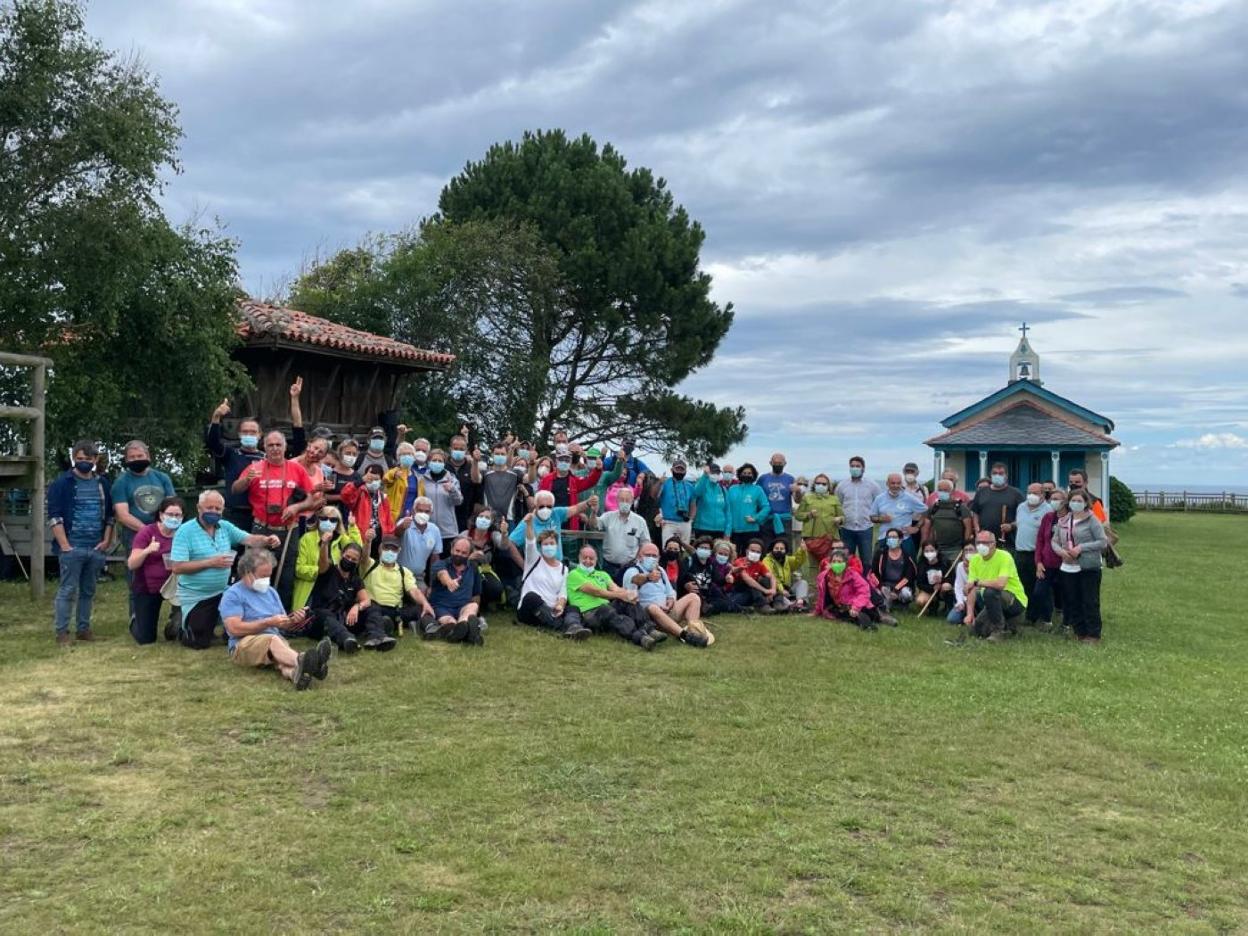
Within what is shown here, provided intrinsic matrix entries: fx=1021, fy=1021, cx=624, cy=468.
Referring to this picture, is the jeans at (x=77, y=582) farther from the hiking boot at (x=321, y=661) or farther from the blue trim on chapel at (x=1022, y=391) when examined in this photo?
the blue trim on chapel at (x=1022, y=391)

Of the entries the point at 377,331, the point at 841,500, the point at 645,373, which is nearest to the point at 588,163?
the point at 645,373

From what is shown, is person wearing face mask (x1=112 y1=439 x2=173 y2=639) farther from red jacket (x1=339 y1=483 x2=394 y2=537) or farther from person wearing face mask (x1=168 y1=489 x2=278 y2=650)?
red jacket (x1=339 y1=483 x2=394 y2=537)

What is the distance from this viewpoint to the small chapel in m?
32.4

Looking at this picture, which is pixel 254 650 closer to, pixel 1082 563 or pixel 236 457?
pixel 236 457

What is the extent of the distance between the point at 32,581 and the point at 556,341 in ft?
71.6

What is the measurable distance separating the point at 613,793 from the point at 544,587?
205 inches

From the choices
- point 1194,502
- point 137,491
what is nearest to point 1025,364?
point 1194,502

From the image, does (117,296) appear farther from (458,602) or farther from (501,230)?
(501,230)

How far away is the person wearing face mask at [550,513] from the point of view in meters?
11.5

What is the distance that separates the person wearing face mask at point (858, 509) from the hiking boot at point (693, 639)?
386cm

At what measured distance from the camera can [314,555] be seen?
9.77 meters

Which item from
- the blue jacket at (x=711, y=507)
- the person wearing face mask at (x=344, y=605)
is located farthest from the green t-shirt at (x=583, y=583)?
the blue jacket at (x=711, y=507)

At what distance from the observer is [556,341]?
3303 cm

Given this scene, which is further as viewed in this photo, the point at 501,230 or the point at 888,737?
the point at 501,230
